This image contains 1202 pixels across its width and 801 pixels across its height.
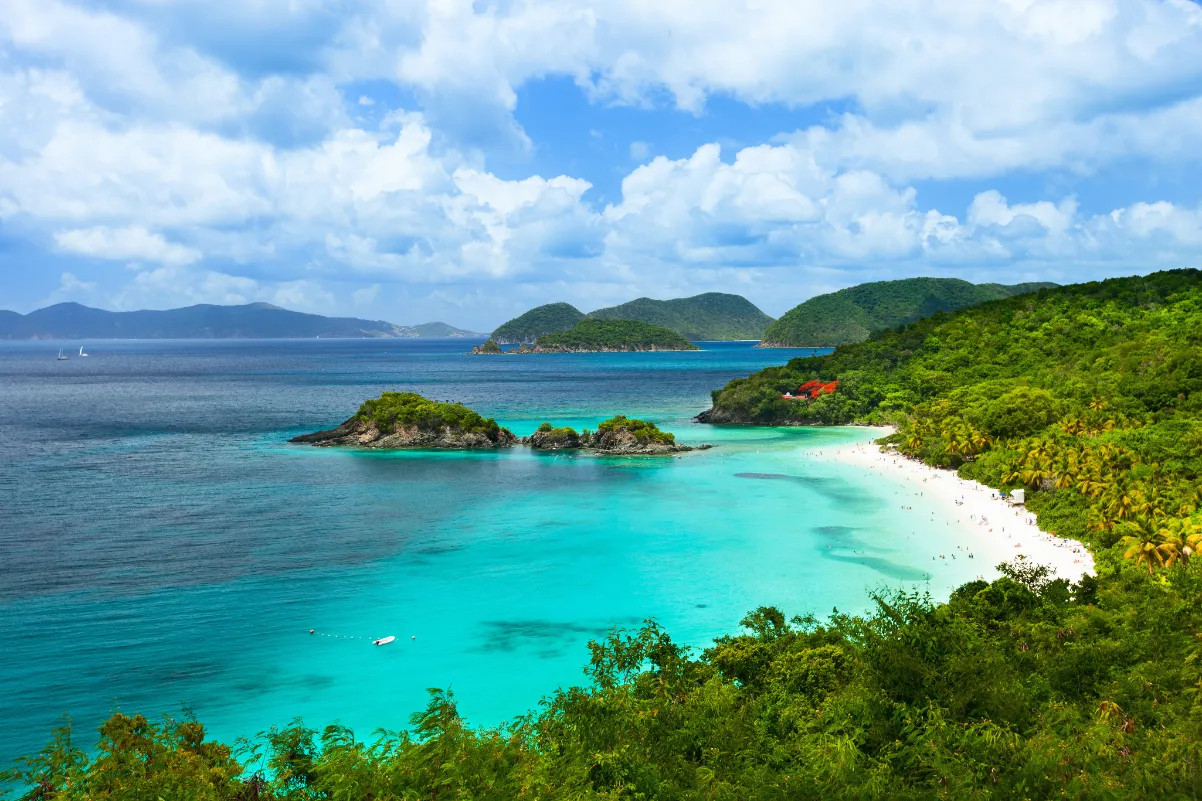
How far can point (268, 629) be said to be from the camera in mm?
30766

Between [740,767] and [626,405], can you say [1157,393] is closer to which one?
[740,767]

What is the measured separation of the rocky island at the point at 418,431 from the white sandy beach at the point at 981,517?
34195 mm

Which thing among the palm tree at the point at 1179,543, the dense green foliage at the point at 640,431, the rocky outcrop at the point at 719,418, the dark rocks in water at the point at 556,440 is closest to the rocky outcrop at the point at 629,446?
the dense green foliage at the point at 640,431

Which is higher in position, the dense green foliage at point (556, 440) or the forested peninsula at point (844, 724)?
the forested peninsula at point (844, 724)

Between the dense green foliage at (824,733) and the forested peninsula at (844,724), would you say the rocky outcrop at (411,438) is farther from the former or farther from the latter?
the dense green foliage at (824,733)

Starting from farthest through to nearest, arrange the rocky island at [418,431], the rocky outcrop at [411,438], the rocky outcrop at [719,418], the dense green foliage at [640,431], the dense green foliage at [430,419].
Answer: the rocky outcrop at [719,418] → the dense green foliage at [430,419] → the rocky island at [418,431] → the rocky outcrop at [411,438] → the dense green foliage at [640,431]

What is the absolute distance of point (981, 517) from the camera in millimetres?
44844

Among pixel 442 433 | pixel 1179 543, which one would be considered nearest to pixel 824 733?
pixel 1179 543

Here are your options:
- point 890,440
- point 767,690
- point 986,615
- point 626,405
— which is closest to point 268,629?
point 767,690

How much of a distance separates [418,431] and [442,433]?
2644 mm

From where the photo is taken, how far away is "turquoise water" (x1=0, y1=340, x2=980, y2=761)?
86.2 feet

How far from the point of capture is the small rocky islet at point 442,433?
7800 centimetres

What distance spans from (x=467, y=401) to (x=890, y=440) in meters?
73.2

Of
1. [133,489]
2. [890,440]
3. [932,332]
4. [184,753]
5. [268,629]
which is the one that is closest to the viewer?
[184,753]
